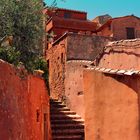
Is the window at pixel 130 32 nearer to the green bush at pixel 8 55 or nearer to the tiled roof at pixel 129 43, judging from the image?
the tiled roof at pixel 129 43

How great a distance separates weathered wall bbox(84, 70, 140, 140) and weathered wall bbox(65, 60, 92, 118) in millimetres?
9968

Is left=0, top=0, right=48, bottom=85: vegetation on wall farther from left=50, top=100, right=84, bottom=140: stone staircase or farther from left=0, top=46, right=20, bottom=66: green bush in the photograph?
left=50, top=100, right=84, bottom=140: stone staircase

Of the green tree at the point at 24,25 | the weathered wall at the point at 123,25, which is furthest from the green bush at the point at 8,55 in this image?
the weathered wall at the point at 123,25

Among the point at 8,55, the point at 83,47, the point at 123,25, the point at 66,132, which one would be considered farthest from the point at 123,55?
the point at 123,25

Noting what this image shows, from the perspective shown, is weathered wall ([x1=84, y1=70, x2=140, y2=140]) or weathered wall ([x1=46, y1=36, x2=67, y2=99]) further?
weathered wall ([x1=46, y1=36, x2=67, y2=99])

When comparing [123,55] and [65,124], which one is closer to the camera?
[123,55]

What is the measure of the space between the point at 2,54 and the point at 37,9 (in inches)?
117

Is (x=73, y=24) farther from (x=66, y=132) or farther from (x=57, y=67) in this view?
(x=66, y=132)

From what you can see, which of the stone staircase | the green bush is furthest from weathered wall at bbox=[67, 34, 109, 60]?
the green bush

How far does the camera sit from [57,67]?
82.3 ft

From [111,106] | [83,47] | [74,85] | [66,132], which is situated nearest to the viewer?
[111,106]

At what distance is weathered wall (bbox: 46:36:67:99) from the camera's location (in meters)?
23.9

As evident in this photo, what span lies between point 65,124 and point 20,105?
7570 mm

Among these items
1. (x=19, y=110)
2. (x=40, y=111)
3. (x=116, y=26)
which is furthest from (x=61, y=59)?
(x=19, y=110)
